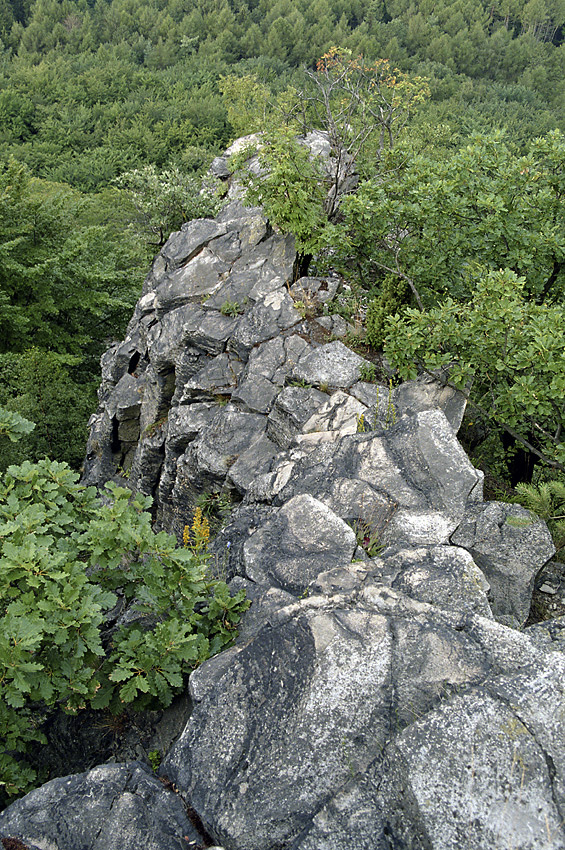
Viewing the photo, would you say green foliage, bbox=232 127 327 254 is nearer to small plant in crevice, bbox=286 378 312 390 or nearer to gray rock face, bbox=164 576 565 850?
small plant in crevice, bbox=286 378 312 390

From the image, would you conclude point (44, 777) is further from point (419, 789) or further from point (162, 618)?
point (419, 789)

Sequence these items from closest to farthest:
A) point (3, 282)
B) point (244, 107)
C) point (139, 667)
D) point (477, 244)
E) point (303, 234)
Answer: point (139, 667) → point (477, 244) → point (303, 234) → point (3, 282) → point (244, 107)

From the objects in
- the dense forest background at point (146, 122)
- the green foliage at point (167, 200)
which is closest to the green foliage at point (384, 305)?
the dense forest background at point (146, 122)

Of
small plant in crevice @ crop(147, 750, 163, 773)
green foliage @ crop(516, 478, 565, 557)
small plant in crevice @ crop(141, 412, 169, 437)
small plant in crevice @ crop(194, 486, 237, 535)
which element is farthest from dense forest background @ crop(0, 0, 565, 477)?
small plant in crevice @ crop(147, 750, 163, 773)

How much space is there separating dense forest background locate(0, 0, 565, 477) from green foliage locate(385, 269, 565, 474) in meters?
0.51

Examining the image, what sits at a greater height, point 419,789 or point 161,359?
point 419,789

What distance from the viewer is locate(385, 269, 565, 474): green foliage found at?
6.58 meters

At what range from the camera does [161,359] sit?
1228cm

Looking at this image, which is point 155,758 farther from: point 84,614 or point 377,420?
point 377,420

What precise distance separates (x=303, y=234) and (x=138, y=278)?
451 inches

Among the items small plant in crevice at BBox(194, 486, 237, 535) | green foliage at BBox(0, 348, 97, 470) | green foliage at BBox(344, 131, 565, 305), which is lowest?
green foliage at BBox(0, 348, 97, 470)

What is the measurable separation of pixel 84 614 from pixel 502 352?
17.6ft

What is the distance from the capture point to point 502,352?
7133 mm

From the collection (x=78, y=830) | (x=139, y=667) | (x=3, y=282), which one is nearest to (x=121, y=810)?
(x=78, y=830)
